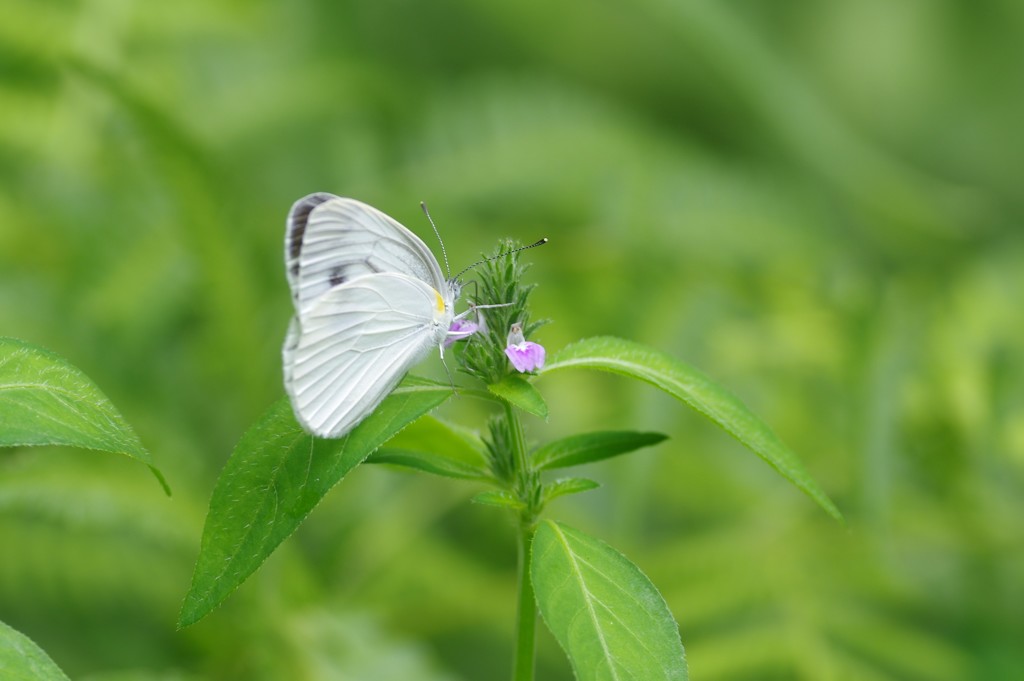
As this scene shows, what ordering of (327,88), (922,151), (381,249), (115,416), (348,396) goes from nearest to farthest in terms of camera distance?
(115,416), (348,396), (381,249), (327,88), (922,151)

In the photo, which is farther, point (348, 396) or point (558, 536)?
point (348, 396)

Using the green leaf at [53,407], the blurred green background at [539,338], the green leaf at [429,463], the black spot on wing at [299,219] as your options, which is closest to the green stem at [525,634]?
the green leaf at [429,463]

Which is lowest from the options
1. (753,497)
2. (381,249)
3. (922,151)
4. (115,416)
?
(115,416)

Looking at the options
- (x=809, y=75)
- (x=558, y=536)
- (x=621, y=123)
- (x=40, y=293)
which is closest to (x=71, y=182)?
(x=40, y=293)

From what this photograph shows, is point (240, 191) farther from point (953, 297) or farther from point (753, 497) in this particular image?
point (953, 297)

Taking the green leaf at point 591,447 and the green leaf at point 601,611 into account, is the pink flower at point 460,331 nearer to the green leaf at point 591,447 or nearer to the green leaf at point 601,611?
the green leaf at point 591,447

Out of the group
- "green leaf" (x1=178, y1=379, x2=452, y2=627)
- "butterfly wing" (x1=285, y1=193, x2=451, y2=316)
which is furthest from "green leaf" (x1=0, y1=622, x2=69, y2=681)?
"butterfly wing" (x1=285, y1=193, x2=451, y2=316)

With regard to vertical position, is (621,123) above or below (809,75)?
below

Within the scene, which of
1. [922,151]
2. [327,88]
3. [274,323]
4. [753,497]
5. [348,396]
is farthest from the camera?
[922,151]

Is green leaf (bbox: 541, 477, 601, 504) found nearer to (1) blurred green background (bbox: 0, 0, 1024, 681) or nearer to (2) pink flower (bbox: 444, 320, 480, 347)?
(2) pink flower (bbox: 444, 320, 480, 347)
